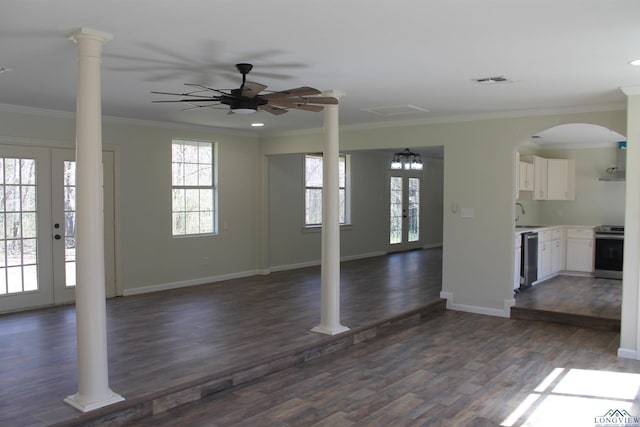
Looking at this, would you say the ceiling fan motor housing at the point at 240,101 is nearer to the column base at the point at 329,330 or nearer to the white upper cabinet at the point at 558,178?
the column base at the point at 329,330

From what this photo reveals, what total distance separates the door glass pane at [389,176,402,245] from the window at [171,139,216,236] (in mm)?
4774

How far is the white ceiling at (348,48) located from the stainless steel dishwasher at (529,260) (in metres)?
2.43

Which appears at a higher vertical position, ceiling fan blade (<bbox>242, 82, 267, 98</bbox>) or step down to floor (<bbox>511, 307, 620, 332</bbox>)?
ceiling fan blade (<bbox>242, 82, 267, 98</bbox>)

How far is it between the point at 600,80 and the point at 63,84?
4629 millimetres

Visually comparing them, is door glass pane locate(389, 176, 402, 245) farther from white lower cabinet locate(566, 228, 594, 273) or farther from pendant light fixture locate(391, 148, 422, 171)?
white lower cabinet locate(566, 228, 594, 273)

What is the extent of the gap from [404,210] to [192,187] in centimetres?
579

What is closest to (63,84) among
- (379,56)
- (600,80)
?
(379,56)

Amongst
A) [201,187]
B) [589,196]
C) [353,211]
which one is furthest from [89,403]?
[589,196]

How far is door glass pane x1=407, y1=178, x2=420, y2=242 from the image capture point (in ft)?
40.2

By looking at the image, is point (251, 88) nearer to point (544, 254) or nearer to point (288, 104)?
point (288, 104)

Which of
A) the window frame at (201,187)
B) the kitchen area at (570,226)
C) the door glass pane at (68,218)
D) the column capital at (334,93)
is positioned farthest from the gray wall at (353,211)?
the column capital at (334,93)

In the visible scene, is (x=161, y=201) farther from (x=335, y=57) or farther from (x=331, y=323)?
(x=335, y=57)

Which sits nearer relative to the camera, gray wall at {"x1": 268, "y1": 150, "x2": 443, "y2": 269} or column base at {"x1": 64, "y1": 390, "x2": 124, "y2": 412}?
column base at {"x1": 64, "y1": 390, "x2": 124, "y2": 412}

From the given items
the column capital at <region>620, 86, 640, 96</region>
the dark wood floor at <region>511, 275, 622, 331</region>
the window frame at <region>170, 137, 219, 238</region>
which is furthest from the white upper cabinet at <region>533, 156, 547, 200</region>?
the window frame at <region>170, 137, 219, 238</region>
